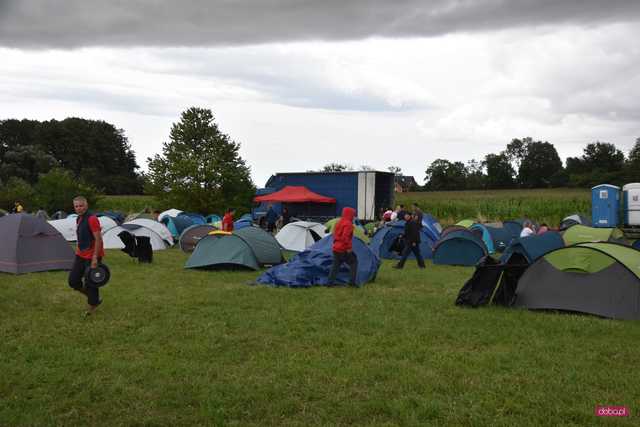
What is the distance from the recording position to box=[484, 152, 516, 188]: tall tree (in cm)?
8319

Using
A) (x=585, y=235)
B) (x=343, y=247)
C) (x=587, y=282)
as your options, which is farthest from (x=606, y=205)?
(x=587, y=282)

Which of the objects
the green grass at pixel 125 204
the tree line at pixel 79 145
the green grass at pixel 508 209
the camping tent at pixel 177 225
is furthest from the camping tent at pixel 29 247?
the tree line at pixel 79 145

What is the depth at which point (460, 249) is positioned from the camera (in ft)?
56.4

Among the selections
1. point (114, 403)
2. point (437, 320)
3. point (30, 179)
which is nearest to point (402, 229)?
point (437, 320)

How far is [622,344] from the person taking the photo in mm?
7152

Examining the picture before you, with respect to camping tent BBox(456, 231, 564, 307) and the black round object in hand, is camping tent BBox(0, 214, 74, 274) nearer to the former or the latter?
the black round object in hand

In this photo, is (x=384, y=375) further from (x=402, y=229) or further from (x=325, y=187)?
(x=325, y=187)

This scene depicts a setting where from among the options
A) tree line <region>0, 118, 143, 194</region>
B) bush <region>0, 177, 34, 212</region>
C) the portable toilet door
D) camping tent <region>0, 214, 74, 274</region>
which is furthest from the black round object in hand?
tree line <region>0, 118, 143, 194</region>

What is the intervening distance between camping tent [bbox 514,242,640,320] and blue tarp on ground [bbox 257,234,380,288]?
386 cm

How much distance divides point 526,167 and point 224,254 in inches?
3100

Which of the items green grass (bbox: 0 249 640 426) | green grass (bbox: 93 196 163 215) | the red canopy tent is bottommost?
green grass (bbox: 0 249 640 426)

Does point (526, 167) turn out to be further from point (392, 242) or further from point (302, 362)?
point (302, 362)

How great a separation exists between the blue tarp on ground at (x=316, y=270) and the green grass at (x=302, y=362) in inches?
53.9

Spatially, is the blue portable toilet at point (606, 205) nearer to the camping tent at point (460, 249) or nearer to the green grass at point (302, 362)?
the camping tent at point (460, 249)
